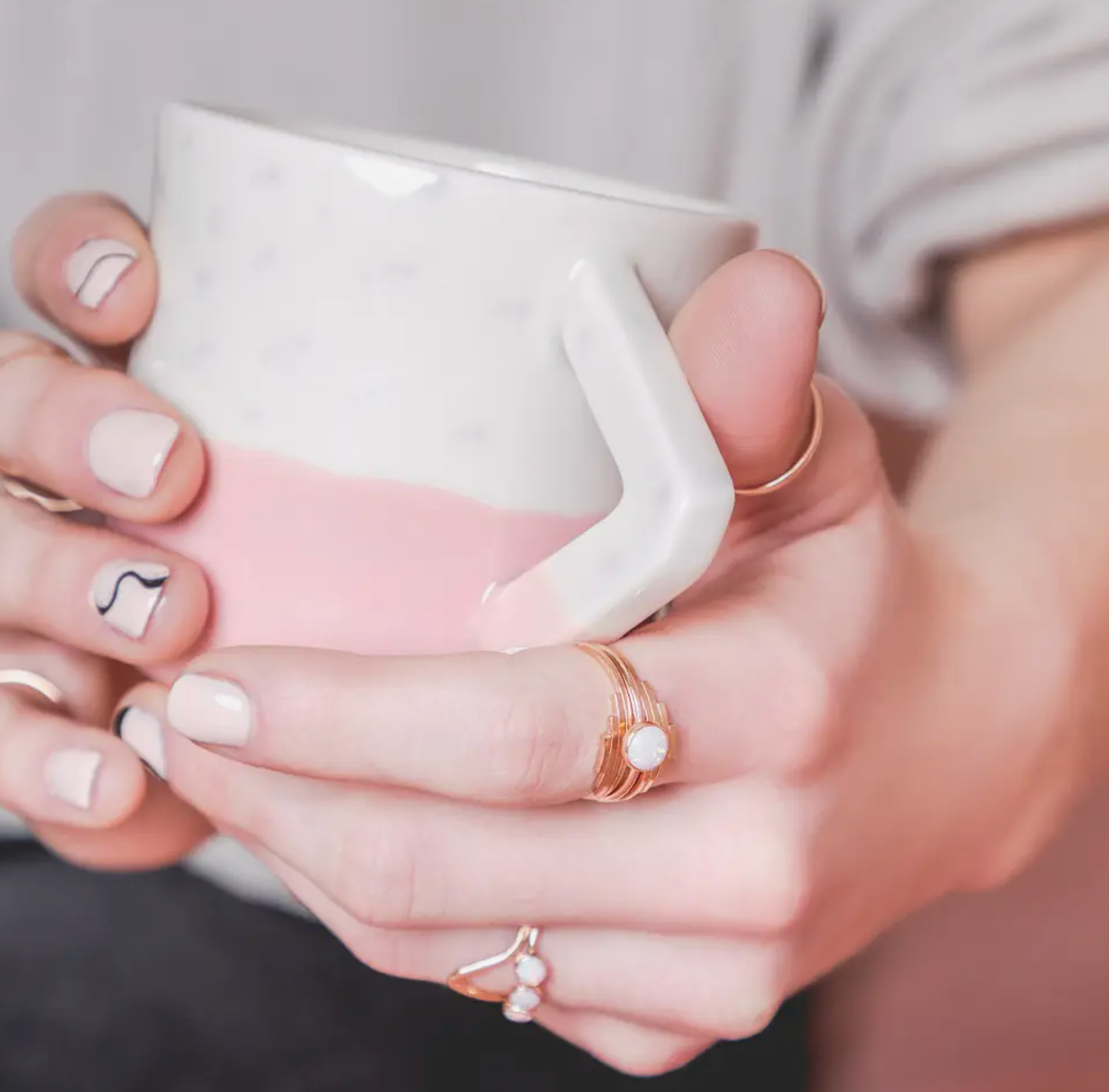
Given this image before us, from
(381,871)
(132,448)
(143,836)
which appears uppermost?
(132,448)

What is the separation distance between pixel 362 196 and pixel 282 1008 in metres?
0.58

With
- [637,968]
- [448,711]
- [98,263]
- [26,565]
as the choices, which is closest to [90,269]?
Answer: [98,263]

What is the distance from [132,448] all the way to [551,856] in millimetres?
193

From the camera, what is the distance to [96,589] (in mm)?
404

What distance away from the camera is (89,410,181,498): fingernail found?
37cm

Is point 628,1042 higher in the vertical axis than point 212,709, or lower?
lower

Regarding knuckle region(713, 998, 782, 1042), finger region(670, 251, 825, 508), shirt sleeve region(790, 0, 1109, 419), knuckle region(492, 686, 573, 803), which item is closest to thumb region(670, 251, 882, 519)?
finger region(670, 251, 825, 508)

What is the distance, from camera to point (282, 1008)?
0.73m

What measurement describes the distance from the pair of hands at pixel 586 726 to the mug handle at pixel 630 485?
0.06 feet

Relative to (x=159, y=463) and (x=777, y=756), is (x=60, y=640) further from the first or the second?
(x=777, y=756)

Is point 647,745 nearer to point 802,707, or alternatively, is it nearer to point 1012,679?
point 802,707

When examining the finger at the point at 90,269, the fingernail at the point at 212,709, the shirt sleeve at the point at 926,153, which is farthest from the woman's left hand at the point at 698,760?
the shirt sleeve at the point at 926,153

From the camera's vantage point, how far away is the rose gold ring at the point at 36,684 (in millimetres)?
465

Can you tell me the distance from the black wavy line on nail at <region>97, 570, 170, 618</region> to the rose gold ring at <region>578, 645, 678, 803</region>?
149 millimetres
